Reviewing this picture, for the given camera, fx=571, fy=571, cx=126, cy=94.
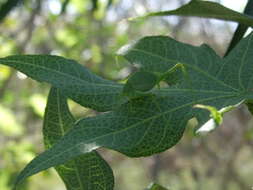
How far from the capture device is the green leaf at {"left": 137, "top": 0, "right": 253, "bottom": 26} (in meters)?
0.68

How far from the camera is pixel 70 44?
3.62 meters

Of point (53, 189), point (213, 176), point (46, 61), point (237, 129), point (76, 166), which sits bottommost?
point (53, 189)

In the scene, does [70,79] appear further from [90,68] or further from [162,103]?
[90,68]

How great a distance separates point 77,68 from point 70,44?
2995 millimetres

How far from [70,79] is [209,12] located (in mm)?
192

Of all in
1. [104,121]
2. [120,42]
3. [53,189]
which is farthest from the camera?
[53,189]

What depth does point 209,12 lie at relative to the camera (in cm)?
69

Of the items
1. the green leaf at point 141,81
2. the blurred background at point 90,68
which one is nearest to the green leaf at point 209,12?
the green leaf at point 141,81

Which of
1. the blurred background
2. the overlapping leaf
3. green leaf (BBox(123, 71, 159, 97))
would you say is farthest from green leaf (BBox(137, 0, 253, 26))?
the blurred background

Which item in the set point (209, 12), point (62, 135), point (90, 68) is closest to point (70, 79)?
point (62, 135)

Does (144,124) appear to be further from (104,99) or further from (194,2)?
(194,2)

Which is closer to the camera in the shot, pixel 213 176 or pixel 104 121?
pixel 104 121

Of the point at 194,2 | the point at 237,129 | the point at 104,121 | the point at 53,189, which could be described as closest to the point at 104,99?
the point at 104,121

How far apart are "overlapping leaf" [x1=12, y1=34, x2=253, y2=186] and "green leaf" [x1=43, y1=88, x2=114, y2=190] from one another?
0.21ft
